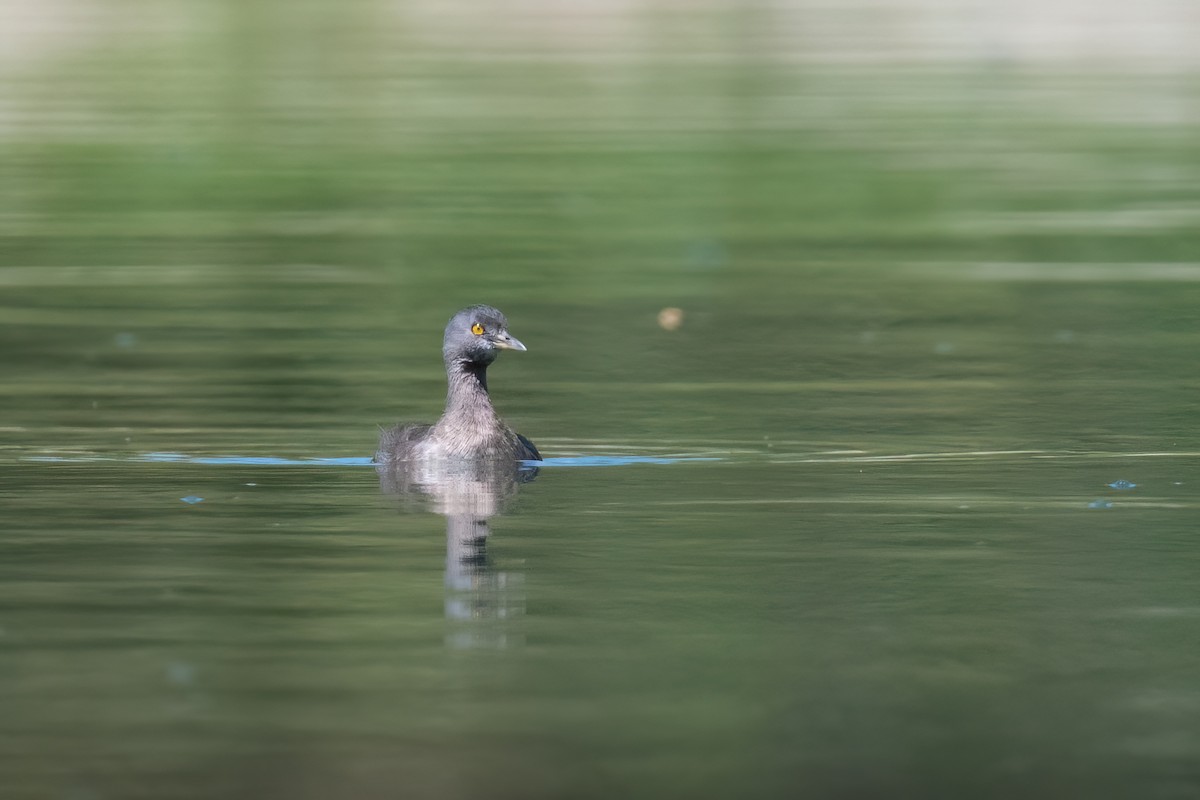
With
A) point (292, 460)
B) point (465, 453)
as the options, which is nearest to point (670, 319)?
point (465, 453)

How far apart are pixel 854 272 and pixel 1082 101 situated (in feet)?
56.9

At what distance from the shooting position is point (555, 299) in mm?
20344

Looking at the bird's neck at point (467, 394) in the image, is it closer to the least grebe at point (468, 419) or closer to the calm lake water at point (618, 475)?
the least grebe at point (468, 419)

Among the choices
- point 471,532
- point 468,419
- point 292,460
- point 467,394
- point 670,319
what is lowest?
point 471,532

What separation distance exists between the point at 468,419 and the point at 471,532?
110 inches

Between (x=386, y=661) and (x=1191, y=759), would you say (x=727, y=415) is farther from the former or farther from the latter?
(x=1191, y=759)

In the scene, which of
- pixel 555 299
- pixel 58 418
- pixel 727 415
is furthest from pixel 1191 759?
pixel 555 299

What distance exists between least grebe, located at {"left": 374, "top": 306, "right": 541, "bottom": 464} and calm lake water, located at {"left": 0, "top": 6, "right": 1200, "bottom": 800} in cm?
34

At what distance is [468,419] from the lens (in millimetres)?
14047

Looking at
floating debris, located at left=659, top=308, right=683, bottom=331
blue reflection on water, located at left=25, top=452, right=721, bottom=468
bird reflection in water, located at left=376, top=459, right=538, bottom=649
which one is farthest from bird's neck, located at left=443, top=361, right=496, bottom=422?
floating debris, located at left=659, top=308, right=683, bottom=331

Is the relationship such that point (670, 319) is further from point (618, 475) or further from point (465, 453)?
point (618, 475)

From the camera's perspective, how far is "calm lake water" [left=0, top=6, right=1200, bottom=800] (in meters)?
7.68

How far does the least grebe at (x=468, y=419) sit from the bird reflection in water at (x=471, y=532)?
0.27ft

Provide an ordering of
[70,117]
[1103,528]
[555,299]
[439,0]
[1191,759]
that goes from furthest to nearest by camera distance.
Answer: [439,0]
[70,117]
[555,299]
[1103,528]
[1191,759]
